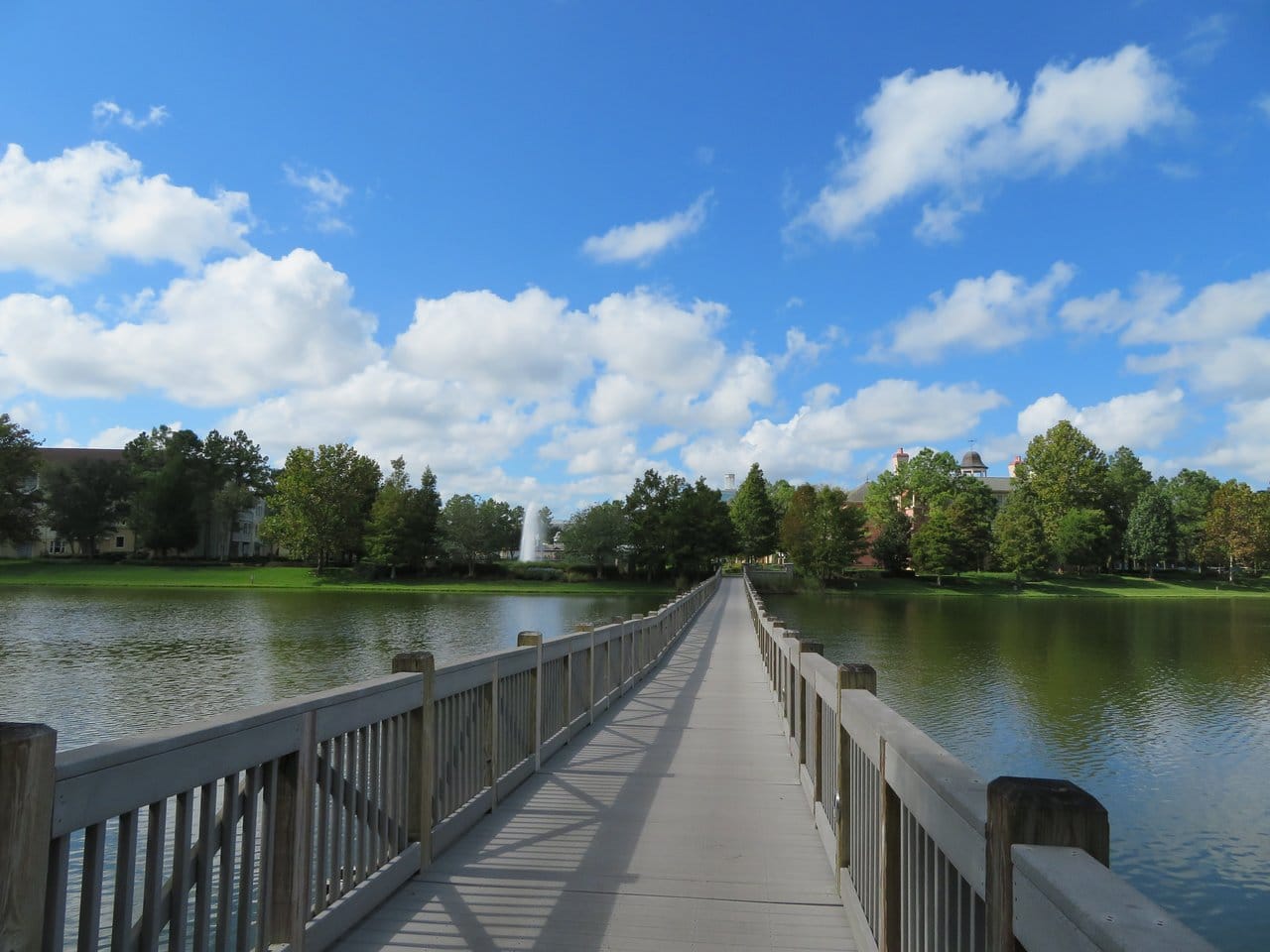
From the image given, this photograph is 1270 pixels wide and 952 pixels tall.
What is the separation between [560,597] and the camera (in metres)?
56.5

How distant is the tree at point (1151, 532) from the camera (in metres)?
75.9

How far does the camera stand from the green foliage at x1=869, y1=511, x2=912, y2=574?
244 feet

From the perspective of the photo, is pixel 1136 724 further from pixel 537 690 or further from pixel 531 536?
pixel 531 536

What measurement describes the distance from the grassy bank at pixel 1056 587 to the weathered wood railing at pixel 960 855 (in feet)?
200

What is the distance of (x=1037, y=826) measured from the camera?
1815 millimetres

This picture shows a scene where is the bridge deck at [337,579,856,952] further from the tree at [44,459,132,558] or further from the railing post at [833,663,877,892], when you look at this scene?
the tree at [44,459,132,558]

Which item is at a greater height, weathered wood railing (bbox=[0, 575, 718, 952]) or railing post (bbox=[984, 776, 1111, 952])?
railing post (bbox=[984, 776, 1111, 952])

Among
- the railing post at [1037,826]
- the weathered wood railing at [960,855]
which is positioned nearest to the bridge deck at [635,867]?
the weathered wood railing at [960,855]

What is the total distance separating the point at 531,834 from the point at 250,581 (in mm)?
67235

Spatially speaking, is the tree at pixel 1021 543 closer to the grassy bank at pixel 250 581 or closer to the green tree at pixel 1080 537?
the green tree at pixel 1080 537

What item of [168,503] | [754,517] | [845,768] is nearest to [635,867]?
[845,768]

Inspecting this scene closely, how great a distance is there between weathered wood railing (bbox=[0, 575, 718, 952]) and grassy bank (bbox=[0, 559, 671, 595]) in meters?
56.4

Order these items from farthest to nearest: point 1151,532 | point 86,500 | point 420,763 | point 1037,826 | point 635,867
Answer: point 86,500
point 1151,532
point 635,867
point 420,763
point 1037,826

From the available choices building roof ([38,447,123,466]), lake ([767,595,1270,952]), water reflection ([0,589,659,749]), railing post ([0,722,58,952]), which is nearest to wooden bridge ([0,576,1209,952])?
railing post ([0,722,58,952])
